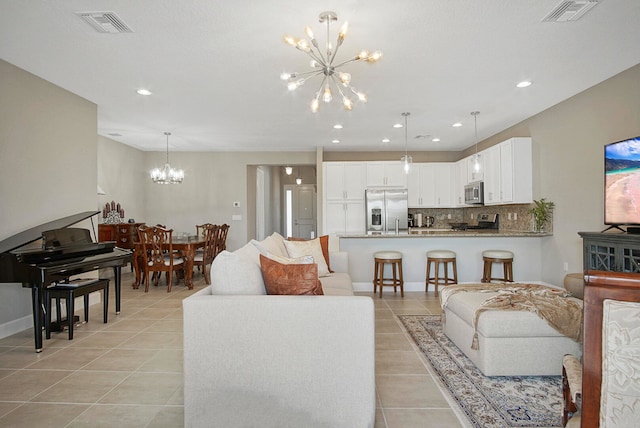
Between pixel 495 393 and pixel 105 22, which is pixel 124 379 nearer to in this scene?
Result: pixel 495 393

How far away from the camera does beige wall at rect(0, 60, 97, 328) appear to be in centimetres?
354

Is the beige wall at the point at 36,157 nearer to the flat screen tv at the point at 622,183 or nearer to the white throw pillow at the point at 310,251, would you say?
the white throw pillow at the point at 310,251

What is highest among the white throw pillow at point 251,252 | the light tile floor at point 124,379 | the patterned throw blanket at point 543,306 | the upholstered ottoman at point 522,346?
the white throw pillow at point 251,252

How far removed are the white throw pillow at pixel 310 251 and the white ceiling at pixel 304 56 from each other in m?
1.84

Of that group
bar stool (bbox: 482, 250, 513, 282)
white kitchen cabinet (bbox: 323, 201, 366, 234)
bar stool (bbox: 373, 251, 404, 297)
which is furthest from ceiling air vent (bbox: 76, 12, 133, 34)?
white kitchen cabinet (bbox: 323, 201, 366, 234)

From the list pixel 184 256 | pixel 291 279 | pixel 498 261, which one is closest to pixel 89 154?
pixel 184 256

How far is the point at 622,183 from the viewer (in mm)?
3523

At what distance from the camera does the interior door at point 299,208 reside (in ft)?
39.9

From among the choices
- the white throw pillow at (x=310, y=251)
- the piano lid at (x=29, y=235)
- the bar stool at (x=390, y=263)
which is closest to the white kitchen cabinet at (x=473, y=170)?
the bar stool at (x=390, y=263)

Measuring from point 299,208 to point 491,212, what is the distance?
660 cm

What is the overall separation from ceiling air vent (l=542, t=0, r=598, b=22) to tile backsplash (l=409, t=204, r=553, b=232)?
124 inches

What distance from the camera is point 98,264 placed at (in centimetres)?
365

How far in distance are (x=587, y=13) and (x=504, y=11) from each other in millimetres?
620

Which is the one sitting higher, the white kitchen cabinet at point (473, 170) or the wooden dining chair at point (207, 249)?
the white kitchen cabinet at point (473, 170)
